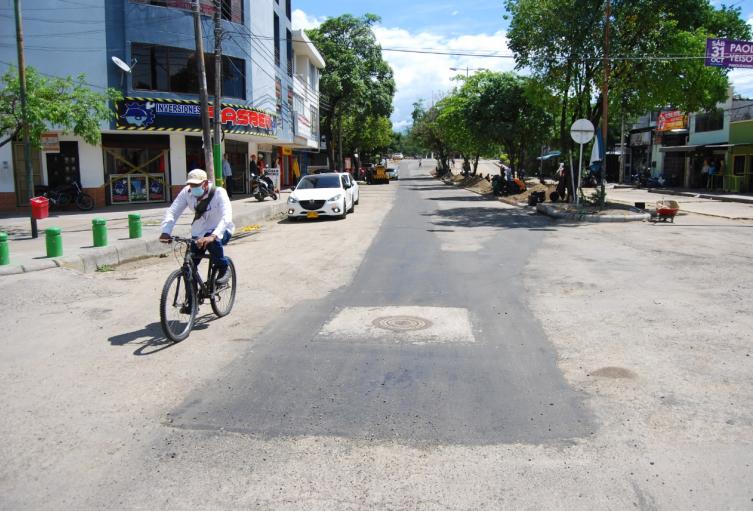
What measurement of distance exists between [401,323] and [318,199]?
520 inches

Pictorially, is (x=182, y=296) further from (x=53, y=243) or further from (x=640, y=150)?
(x=640, y=150)

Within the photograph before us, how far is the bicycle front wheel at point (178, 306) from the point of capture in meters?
6.46

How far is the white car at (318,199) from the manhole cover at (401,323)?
12.9m

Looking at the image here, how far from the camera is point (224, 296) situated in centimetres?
791

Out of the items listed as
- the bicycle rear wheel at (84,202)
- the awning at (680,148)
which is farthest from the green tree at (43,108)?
the awning at (680,148)

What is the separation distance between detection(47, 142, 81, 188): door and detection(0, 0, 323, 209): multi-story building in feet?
0.13

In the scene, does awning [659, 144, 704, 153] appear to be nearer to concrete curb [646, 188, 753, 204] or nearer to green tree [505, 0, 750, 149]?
concrete curb [646, 188, 753, 204]

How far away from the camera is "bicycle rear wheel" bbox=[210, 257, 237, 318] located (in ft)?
24.2

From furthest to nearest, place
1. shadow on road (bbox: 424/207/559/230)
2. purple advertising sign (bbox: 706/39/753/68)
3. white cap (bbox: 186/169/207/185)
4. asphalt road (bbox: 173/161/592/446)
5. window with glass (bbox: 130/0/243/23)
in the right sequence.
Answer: window with glass (bbox: 130/0/243/23) → shadow on road (bbox: 424/207/559/230) → purple advertising sign (bbox: 706/39/753/68) → white cap (bbox: 186/169/207/185) → asphalt road (bbox: 173/161/592/446)

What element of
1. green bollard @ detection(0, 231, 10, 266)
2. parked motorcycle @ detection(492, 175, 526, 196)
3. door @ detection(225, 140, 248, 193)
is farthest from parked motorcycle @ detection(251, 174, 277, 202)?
green bollard @ detection(0, 231, 10, 266)

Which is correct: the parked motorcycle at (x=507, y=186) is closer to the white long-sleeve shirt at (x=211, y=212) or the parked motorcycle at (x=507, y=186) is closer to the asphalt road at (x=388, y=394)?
the asphalt road at (x=388, y=394)

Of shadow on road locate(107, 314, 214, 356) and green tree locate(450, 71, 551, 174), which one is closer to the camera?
shadow on road locate(107, 314, 214, 356)

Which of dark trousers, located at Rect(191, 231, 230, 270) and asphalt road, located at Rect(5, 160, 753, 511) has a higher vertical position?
dark trousers, located at Rect(191, 231, 230, 270)

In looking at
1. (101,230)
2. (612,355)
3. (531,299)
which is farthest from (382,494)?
(101,230)
